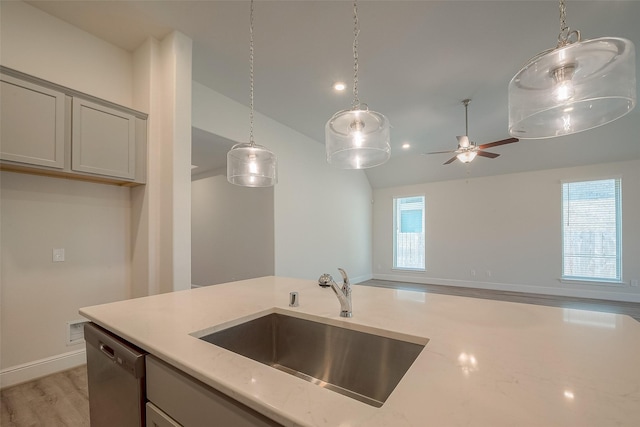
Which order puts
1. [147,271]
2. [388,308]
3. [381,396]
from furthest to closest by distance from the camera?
[147,271], [388,308], [381,396]

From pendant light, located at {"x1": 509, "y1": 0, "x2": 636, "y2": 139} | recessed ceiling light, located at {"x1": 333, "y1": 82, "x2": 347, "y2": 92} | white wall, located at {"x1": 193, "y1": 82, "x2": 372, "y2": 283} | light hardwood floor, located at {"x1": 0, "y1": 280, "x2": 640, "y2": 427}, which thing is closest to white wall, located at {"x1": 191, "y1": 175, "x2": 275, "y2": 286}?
white wall, located at {"x1": 193, "y1": 82, "x2": 372, "y2": 283}

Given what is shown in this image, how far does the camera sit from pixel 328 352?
119cm

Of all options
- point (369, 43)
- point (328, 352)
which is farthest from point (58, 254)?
point (369, 43)

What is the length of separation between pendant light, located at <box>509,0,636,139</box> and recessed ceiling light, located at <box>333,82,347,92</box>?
7.39 feet

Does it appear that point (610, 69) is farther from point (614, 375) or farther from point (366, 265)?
point (366, 265)

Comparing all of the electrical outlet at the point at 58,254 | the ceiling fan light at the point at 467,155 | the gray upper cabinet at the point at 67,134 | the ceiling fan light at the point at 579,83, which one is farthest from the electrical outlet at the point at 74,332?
the ceiling fan light at the point at 467,155

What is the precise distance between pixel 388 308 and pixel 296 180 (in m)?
3.68

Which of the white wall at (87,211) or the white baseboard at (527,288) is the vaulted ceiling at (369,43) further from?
the white baseboard at (527,288)

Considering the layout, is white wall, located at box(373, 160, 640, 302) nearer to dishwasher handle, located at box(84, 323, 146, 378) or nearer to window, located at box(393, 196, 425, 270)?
window, located at box(393, 196, 425, 270)

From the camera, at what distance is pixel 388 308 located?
1.30 metres

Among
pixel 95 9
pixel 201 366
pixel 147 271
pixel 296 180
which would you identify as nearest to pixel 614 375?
pixel 201 366

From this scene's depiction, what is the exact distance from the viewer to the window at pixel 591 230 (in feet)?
15.9

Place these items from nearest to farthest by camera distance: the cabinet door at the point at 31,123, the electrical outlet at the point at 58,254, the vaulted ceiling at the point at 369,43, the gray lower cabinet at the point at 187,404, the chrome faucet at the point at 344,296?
the gray lower cabinet at the point at 187,404 → the chrome faucet at the point at 344,296 → the cabinet door at the point at 31,123 → the vaulted ceiling at the point at 369,43 → the electrical outlet at the point at 58,254

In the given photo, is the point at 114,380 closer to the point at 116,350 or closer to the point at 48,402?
the point at 116,350
